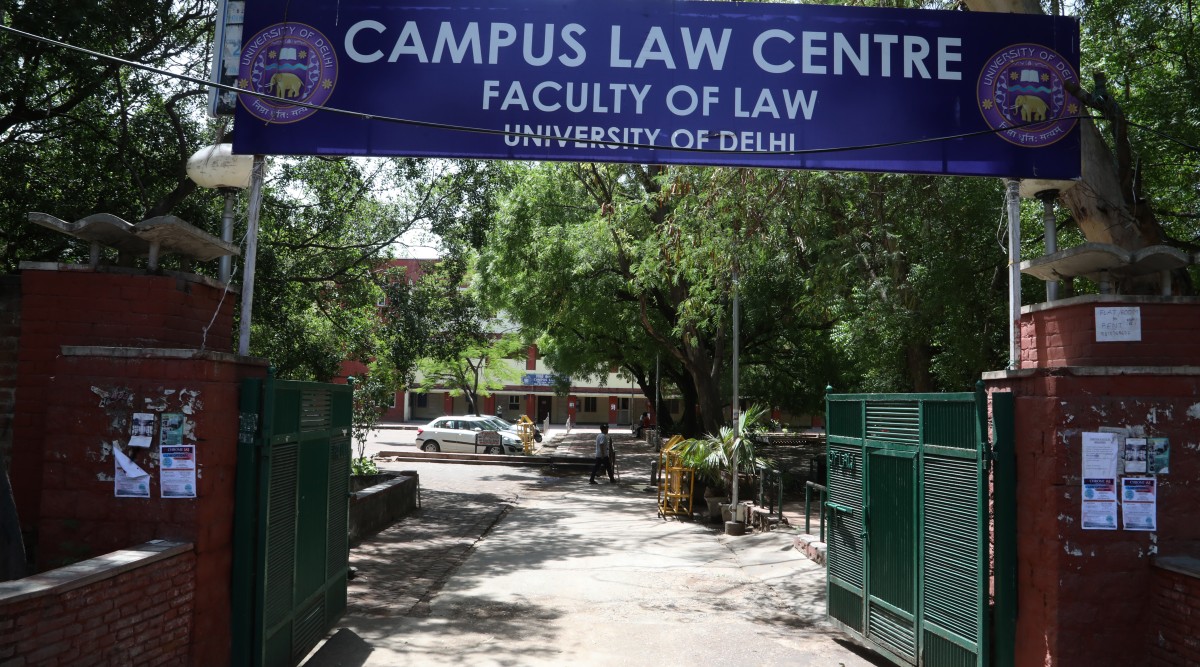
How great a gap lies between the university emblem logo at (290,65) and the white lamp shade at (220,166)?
0.51 meters

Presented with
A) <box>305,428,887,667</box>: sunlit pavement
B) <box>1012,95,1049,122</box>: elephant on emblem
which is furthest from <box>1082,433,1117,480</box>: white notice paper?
<box>1012,95,1049,122</box>: elephant on emblem

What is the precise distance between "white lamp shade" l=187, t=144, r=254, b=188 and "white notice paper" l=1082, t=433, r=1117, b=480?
21.0 ft

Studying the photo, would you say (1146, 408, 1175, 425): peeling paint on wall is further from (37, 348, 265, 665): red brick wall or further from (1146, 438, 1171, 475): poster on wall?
(37, 348, 265, 665): red brick wall

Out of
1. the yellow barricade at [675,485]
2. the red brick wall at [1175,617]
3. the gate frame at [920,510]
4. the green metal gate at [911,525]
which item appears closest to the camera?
the red brick wall at [1175,617]

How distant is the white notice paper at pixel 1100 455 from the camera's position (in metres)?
5.18

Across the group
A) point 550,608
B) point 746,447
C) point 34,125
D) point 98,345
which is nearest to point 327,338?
point 34,125

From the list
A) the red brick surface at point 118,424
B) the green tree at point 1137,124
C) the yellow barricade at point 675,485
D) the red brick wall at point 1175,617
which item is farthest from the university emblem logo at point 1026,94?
the yellow barricade at point 675,485

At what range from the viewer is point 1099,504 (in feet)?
17.0

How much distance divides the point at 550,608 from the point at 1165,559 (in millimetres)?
5658

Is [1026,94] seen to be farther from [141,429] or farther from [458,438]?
[458,438]

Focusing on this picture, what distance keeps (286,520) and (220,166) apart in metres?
2.94

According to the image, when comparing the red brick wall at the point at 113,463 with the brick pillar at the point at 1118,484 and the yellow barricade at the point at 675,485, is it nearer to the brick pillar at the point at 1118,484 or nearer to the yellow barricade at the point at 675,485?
the brick pillar at the point at 1118,484

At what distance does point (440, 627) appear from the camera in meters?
7.98

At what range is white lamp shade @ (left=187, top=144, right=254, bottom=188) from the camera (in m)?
6.92
